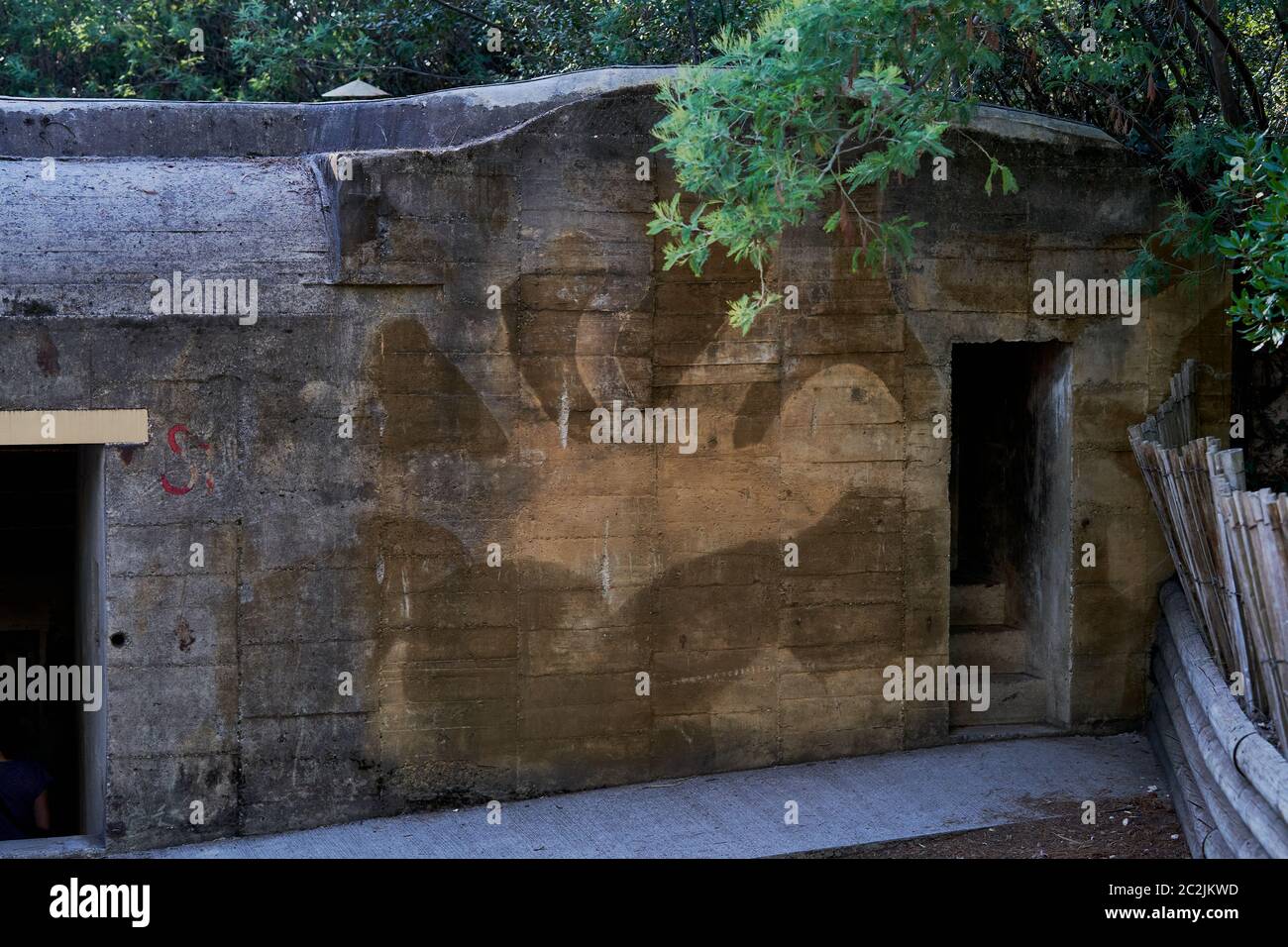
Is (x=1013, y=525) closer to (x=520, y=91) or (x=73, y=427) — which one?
(x=520, y=91)

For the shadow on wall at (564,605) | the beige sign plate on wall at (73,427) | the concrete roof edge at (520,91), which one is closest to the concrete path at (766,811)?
the shadow on wall at (564,605)

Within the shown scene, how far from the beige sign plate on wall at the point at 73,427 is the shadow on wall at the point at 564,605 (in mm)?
1301

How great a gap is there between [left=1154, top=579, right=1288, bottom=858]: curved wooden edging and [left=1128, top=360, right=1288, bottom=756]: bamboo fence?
124 millimetres

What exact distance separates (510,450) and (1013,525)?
12.8 feet

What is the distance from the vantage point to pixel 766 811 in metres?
7.47

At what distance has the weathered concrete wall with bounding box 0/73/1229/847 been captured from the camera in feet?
23.4

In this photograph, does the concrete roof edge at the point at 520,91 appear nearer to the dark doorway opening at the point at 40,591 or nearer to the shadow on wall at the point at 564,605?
the shadow on wall at the point at 564,605

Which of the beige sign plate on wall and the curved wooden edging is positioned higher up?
the beige sign plate on wall

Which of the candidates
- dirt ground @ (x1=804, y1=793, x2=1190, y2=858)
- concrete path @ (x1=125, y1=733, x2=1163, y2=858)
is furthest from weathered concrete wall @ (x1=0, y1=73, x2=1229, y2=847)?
dirt ground @ (x1=804, y1=793, x2=1190, y2=858)

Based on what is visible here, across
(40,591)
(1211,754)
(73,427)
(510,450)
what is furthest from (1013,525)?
(40,591)

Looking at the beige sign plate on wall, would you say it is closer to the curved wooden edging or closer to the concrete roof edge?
the concrete roof edge
